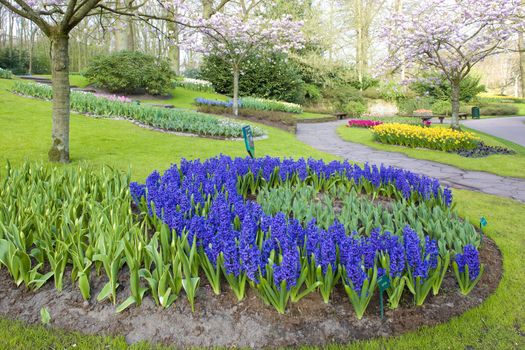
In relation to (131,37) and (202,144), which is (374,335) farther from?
(131,37)

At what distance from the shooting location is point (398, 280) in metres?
3.01

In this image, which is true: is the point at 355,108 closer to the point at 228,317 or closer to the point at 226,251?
the point at 226,251

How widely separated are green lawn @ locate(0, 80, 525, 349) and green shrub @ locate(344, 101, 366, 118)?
18809 mm

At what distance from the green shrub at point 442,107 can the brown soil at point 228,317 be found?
29.9m

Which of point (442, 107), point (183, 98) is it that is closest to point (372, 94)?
point (442, 107)

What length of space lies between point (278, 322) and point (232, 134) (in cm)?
965

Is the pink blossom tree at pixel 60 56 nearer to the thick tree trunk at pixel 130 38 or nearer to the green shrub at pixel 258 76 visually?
the thick tree trunk at pixel 130 38

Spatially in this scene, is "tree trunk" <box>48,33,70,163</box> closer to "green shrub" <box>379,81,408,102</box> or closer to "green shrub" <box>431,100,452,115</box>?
"green shrub" <box>431,100,452,115</box>

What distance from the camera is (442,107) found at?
30672 millimetres

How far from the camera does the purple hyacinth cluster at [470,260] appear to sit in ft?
10.3

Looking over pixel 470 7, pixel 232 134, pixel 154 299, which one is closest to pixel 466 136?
pixel 470 7

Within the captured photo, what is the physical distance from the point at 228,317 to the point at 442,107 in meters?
31.8

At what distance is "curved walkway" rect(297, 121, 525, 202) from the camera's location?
7496 mm

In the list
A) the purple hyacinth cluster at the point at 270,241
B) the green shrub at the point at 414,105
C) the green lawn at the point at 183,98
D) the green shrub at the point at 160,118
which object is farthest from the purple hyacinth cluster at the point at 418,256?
the green shrub at the point at 414,105
